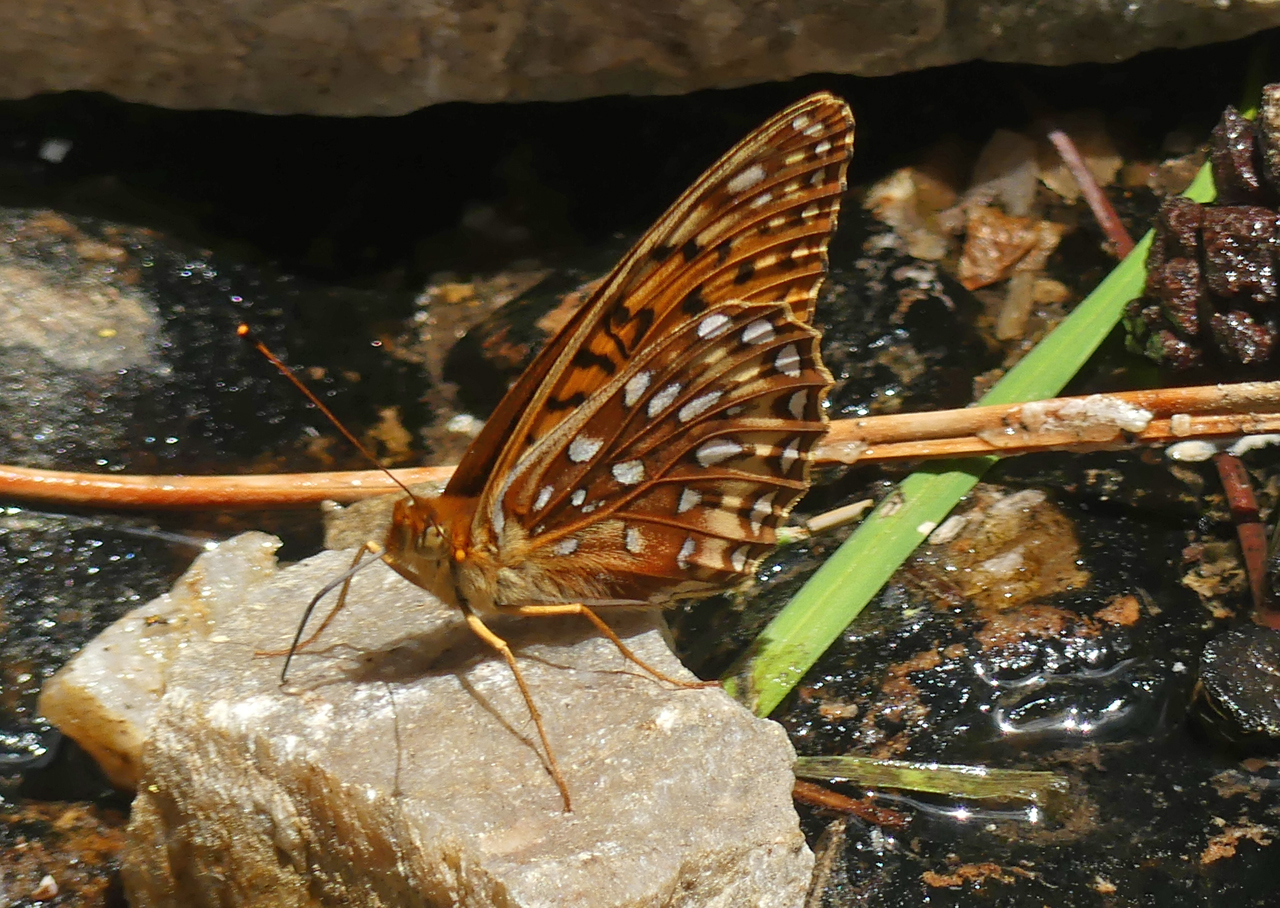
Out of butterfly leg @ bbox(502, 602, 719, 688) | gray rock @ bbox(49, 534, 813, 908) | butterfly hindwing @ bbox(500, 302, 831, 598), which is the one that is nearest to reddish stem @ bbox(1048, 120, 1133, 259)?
butterfly hindwing @ bbox(500, 302, 831, 598)

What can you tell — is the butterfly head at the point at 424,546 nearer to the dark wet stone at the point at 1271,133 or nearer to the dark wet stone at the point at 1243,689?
the dark wet stone at the point at 1243,689

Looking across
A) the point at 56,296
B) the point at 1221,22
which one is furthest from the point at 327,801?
the point at 1221,22

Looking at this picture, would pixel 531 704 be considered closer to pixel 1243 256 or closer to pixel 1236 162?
pixel 1243 256

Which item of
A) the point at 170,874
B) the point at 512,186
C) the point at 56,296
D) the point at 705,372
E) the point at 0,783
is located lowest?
the point at 0,783

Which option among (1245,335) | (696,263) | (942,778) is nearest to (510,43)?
(696,263)

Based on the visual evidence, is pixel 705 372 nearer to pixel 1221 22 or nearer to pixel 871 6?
pixel 871 6

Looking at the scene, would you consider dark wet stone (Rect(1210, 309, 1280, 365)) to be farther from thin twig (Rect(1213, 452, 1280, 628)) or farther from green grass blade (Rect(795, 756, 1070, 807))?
green grass blade (Rect(795, 756, 1070, 807))
